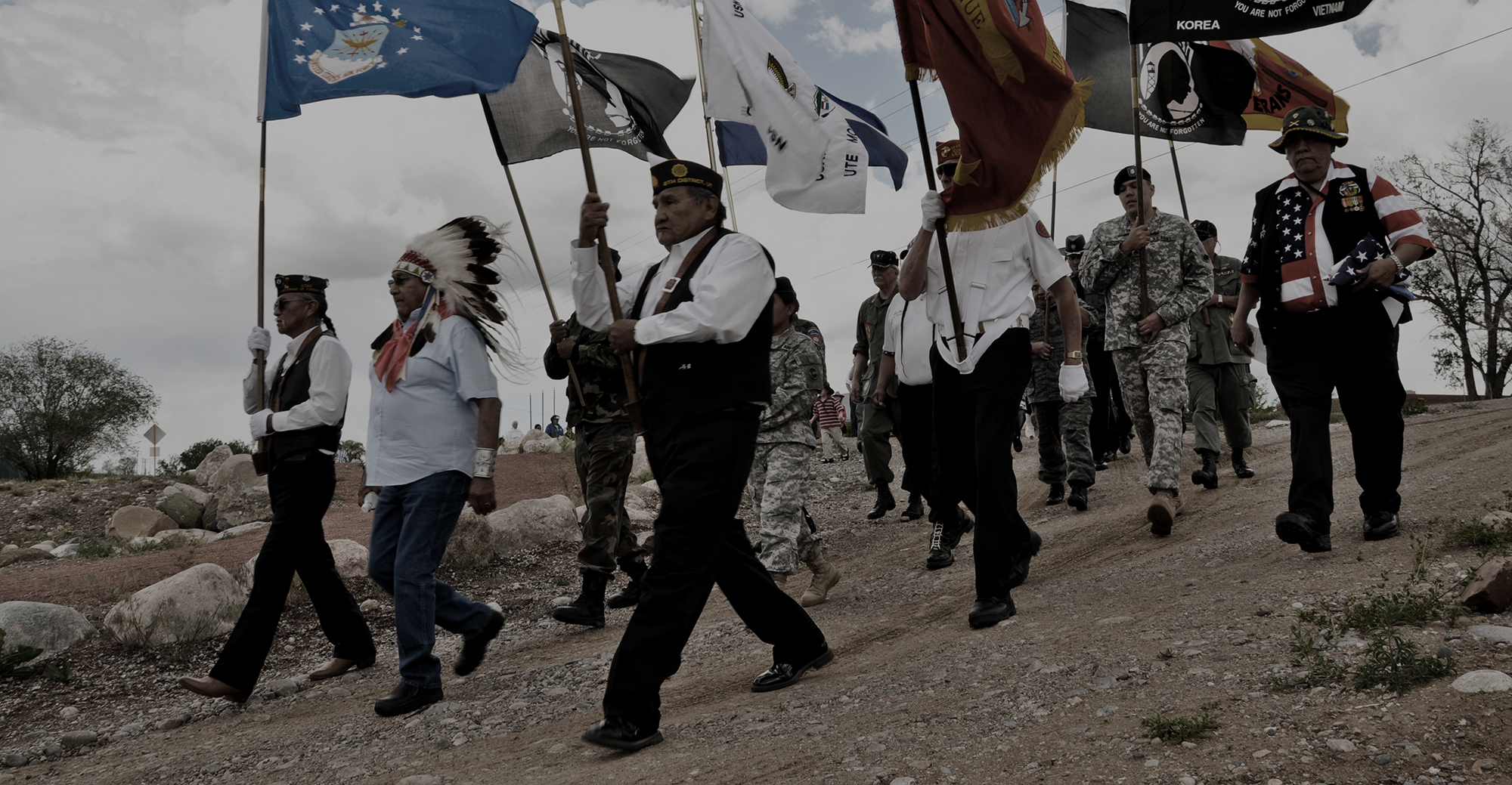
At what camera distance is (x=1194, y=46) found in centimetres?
883

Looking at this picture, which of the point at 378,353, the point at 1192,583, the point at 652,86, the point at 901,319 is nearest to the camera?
the point at 1192,583

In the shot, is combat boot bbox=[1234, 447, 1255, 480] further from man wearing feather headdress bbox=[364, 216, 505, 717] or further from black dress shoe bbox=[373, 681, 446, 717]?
black dress shoe bbox=[373, 681, 446, 717]

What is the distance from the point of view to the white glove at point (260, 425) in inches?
210

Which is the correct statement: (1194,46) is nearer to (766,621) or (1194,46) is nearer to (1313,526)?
(1313,526)

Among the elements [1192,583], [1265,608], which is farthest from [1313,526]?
[1265,608]

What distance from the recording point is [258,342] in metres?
5.78

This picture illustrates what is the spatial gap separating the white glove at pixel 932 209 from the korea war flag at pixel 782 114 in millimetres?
4278

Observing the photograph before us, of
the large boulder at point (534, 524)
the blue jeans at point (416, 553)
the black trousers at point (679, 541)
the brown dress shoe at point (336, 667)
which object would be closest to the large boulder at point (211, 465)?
the large boulder at point (534, 524)

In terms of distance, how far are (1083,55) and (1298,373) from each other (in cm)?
472

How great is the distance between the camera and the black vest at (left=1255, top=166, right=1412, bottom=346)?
5.11 meters

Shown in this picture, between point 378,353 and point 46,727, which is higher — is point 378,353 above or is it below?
above

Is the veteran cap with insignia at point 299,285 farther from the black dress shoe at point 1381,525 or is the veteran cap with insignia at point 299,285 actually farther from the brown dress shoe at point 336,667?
the black dress shoe at point 1381,525

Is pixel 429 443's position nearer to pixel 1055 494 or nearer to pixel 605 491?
pixel 605 491

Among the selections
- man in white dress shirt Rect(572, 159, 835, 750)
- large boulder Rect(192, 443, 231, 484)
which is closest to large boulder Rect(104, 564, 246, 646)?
man in white dress shirt Rect(572, 159, 835, 750)
